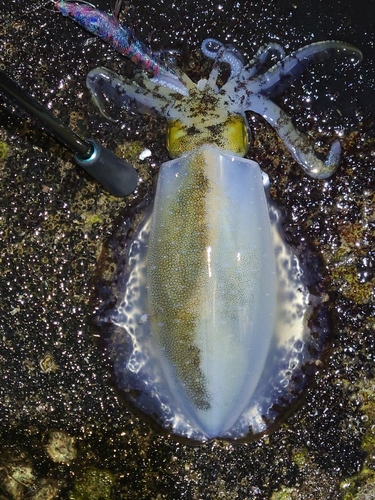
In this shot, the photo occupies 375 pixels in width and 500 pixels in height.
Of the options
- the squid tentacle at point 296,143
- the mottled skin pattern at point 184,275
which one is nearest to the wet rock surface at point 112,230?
the squid tentacle at point 296,143

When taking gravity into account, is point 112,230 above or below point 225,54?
below

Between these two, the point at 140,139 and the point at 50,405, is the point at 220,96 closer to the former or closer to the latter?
the point at 140,139

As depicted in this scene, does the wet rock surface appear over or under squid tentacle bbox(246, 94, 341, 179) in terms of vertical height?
under

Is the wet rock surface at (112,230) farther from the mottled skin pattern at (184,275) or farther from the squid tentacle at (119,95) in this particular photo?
the mottled skin pattern at (184,275)

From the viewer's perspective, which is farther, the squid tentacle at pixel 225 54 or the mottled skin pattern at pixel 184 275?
the squid tentacle at pixel 225 54

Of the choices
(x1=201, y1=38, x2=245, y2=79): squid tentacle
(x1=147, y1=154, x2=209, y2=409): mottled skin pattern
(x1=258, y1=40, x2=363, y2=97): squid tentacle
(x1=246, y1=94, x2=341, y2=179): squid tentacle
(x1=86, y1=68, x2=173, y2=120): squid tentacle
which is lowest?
(x1=147, y1=154, x2=209, y2=409): mottled skin pattern

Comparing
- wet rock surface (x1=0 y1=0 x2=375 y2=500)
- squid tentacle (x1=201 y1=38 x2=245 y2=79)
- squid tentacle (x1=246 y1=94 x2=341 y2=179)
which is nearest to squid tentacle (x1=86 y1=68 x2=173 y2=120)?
wet rock surface (x1=0 y1=0 x2=375 y2=500)

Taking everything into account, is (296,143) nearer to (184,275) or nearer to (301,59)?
(301,59)

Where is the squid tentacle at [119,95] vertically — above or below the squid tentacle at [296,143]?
below

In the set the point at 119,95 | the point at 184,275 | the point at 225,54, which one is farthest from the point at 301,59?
the point at 184,275

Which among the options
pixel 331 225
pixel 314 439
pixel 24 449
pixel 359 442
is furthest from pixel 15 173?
pixel 359 442

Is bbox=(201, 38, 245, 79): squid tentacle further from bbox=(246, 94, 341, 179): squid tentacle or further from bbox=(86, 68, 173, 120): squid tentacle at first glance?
bbox=(86, 68, 173, 120): squid tentacle

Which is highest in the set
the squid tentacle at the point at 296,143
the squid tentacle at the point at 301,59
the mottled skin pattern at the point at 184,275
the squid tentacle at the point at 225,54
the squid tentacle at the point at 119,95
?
the squid tentacle at the point at 301,59
